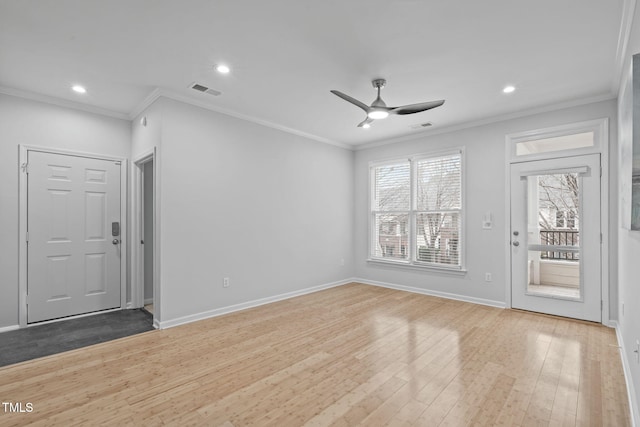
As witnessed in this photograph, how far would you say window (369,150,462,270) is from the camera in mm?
5078

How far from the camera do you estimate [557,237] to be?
4.04 meters

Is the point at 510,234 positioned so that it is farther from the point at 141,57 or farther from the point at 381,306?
the point at 141,57

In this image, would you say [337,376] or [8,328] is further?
[8,328]

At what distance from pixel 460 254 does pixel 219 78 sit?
4224 millimetres

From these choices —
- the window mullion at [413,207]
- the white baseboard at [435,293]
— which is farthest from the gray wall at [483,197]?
the window mullion at [413,207]

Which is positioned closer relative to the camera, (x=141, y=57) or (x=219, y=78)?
(x=141, y=57)

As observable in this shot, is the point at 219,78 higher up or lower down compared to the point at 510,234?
higher up

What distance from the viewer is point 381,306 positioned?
4535 millimetres

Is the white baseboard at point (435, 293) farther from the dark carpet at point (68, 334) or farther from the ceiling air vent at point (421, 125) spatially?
the dark carpet at point (68, 334)

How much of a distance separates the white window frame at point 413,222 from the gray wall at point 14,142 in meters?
4.72

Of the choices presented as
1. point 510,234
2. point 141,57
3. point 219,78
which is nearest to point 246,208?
point 219,78

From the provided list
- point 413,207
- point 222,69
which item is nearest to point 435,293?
point 413,207

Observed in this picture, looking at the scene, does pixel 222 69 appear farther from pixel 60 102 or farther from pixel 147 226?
pixel 147 226

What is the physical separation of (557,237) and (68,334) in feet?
19.5
